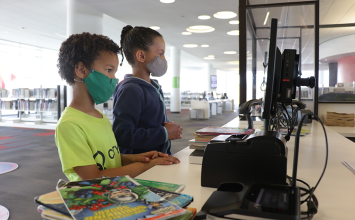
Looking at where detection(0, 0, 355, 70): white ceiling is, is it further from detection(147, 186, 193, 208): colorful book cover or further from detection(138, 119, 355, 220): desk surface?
detection(147, 186, 193, 208): colorful book cover

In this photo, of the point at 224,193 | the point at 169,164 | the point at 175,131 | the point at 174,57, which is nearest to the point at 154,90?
the point at 175,131

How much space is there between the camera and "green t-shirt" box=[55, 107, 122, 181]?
2.98ft

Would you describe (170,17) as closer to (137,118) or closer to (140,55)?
(140,55)

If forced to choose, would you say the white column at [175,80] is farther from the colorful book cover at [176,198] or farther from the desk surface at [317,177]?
the colorful book cover at [176,198]

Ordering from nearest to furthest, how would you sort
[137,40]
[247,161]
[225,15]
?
1. [247,161]
2. [137,40]
3. [225,15]

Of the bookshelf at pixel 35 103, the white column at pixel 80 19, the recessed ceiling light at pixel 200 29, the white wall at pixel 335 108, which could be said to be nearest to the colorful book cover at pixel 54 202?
the white wall at pixel 335 108

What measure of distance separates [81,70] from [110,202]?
71 cm

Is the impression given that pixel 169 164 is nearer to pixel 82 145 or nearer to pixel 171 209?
pixel 82 145

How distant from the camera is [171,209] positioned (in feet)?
1.64

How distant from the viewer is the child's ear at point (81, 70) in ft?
3.55

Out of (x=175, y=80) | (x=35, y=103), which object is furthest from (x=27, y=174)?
(x=175, y=80)

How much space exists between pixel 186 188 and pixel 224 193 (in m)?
0.20

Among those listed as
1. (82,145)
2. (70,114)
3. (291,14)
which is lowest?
(82,145)

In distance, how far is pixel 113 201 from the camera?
52 cm
